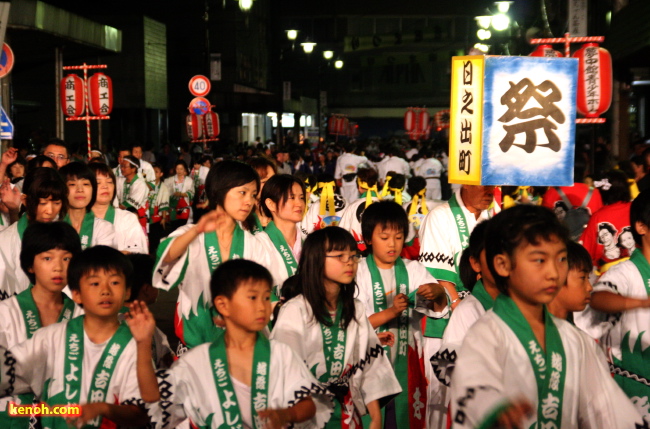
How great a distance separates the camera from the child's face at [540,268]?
3250 mm

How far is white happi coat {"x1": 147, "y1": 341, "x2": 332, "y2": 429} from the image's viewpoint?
147 inches

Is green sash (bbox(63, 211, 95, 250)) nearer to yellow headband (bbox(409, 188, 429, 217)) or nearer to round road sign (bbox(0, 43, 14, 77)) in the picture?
yellow headband (bbox(409, 188, 429, 217))

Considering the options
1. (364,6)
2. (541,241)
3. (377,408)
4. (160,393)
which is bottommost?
(377,408)

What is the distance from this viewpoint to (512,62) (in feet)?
21.0

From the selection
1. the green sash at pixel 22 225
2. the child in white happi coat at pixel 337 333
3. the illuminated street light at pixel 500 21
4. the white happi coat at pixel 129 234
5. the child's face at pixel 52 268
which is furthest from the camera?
the illuminated street light at pixel 500 21

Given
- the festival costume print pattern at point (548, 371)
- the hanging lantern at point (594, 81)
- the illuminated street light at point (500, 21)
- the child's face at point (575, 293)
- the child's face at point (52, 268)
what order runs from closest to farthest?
1. the festival costume print pattern at point (548, 371)
2. the child's face at point (575, 293)
3. the child's face at point (52, 268)
4. the hanging lantern at point (594, 81)
5. the illuminated street light at point (500, 21)

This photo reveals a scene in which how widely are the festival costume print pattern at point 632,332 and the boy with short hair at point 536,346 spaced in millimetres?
1184

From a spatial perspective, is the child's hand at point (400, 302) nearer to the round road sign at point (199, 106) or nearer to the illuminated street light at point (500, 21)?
the round road sign at point (199, 106)

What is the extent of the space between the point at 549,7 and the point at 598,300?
21427mm

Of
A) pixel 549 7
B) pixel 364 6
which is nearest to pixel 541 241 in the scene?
pixel 549 7

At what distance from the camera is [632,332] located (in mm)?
4555

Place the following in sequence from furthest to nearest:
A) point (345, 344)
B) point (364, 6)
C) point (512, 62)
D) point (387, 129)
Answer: point (387, 129) → point (364, 6) → point (512, 62) → point (345, 344)

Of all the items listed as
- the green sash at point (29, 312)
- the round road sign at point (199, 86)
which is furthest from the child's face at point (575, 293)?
the round road sign at point (199, 86)

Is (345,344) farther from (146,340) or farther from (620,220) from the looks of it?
(620,220)
